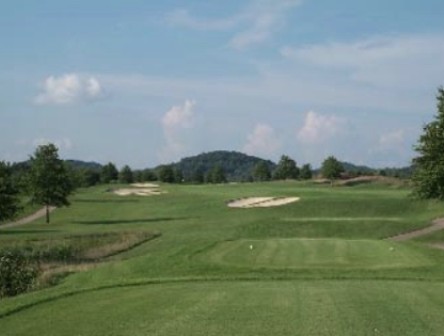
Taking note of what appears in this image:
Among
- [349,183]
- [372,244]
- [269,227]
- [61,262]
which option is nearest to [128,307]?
[372,244]

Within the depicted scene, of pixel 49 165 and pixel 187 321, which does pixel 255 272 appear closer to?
pixel 187 321

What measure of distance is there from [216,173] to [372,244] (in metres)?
128

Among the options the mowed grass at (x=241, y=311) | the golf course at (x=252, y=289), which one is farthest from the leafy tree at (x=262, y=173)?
the mowed grass at (x=241, y=311)

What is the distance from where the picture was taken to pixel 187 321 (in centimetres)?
1125

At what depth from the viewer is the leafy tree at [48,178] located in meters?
58.9

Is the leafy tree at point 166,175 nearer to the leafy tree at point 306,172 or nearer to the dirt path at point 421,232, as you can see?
the leafy tree at point 306,172

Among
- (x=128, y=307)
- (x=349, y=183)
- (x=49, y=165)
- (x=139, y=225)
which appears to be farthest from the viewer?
(x=349, y=183)

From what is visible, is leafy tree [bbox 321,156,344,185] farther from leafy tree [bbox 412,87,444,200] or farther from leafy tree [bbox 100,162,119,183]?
A: leafy tree [bbox 100,162,119,183]

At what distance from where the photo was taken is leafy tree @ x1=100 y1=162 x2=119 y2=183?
157 meters

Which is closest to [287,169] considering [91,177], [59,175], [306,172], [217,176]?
[306,172]

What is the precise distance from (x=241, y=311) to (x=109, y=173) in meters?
148

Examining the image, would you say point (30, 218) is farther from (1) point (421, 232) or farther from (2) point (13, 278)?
(2) point (13, 278)

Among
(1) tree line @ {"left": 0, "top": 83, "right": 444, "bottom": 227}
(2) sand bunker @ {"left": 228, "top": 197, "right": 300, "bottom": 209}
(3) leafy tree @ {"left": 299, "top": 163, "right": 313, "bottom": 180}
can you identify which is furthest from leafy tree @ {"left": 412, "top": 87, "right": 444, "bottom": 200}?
(3) leafy tree @ {"left": 299, "top": 163, "right": 313, "bottom": 180}

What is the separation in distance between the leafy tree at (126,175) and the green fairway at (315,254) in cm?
12100
